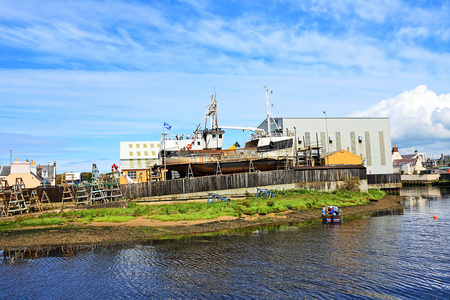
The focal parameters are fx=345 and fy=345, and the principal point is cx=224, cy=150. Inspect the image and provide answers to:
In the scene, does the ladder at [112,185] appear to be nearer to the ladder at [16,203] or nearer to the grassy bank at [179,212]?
the grassy bank at [179,212]

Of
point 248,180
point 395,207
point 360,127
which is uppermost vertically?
point 360,127

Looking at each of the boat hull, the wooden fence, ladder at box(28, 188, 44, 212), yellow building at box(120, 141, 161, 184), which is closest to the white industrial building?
the boat hull

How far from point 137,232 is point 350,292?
17.5 metres

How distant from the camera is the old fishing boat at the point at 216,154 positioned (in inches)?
2008

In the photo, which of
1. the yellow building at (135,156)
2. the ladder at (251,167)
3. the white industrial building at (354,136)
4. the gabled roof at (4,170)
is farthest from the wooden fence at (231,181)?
the gabled roof at (4,170)

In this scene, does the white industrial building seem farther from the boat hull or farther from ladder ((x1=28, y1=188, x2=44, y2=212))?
ladder ((x1=28, y1=188, x2=44, y2=212))

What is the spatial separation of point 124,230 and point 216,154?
27048 mm

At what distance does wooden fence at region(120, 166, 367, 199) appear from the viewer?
46.2 m

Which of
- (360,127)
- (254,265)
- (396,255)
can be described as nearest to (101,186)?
(254,265)

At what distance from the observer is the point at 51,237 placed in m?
25.2

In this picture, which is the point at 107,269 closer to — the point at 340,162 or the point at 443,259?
the point at 443,259

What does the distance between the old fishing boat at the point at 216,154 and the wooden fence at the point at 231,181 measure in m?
2.75

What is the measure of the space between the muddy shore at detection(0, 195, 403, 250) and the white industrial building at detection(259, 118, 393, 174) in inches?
1630

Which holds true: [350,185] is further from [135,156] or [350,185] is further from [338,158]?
[135,156]
